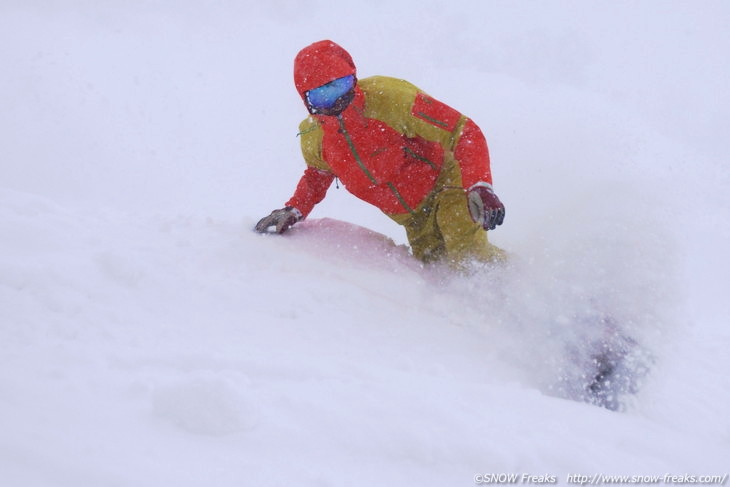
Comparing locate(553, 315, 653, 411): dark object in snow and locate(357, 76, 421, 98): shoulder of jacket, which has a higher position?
locate(357, 76, 421, 98): shoulder of jacket

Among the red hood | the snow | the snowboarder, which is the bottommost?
the snow

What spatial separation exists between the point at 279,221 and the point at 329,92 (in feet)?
2.50

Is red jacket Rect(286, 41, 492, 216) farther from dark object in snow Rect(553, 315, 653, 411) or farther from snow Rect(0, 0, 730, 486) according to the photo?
dark object in snow Rect(553, 315, 653, 411)

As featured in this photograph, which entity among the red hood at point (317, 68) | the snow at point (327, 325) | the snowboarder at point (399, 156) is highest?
the red hood at point (317, 68)

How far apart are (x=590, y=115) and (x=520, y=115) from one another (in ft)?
4.13

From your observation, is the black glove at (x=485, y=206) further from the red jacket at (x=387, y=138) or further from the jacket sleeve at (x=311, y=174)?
the jacket sleeve at (x=311, y=174)

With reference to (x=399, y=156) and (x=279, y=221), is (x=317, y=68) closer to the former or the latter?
(x=399, y=156)

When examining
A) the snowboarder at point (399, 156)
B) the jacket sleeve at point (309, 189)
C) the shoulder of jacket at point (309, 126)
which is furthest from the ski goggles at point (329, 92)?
the jacket sleeve at point (309, 189)

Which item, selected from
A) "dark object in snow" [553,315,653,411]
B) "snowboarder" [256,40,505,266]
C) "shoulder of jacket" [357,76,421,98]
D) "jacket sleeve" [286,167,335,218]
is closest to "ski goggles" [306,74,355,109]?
"snowboarder" [256,40,505,266]

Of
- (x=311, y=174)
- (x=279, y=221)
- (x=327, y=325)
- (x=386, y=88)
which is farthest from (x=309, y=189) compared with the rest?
(x=327, y=325)

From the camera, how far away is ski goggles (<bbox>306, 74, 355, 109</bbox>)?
2709mm

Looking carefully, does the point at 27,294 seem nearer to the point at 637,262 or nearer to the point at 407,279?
the point at 407,279

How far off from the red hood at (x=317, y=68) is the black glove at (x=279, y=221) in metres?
0.70

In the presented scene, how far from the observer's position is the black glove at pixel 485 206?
2.52 metres
